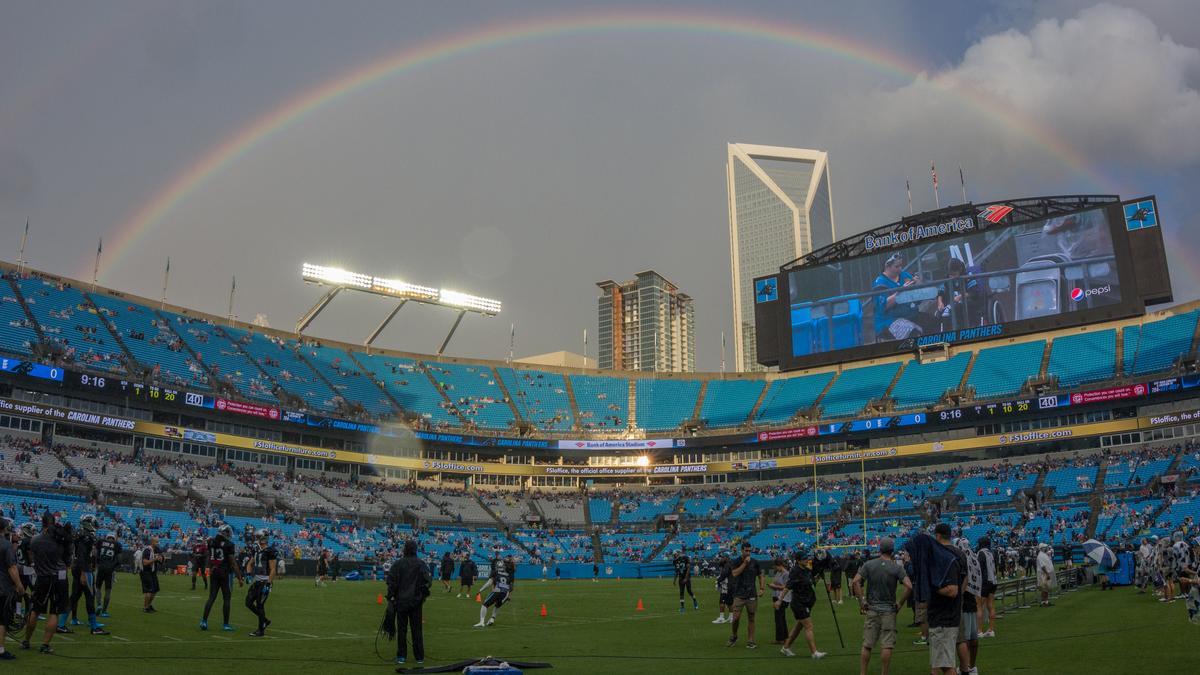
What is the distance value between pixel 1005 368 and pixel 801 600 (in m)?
67.6

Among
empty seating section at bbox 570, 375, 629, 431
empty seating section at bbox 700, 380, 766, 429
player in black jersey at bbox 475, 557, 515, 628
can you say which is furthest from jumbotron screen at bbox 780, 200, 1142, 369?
player in black jersey at bbox 475, 557, 515, 628

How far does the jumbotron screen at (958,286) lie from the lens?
223 ft

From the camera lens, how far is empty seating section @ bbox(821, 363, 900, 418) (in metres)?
79.9

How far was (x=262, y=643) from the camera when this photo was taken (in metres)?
17.1

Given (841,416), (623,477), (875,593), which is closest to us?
(875,593)

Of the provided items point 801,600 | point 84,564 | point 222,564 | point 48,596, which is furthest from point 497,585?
point 48,596

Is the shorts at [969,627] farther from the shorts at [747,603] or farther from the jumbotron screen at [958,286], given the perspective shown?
the jumbotron screen at [958,286]

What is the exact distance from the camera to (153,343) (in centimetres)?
7094

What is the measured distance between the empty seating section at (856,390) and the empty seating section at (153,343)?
2182 inches

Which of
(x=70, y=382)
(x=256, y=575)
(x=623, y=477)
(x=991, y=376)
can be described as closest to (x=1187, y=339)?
(x=991, y=376)

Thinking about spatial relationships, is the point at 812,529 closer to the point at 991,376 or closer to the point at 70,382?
the point at 991,376

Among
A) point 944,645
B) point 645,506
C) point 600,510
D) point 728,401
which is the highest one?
point 728,401

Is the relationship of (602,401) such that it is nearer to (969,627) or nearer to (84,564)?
(84,564)

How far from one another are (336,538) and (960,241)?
2221 inches
